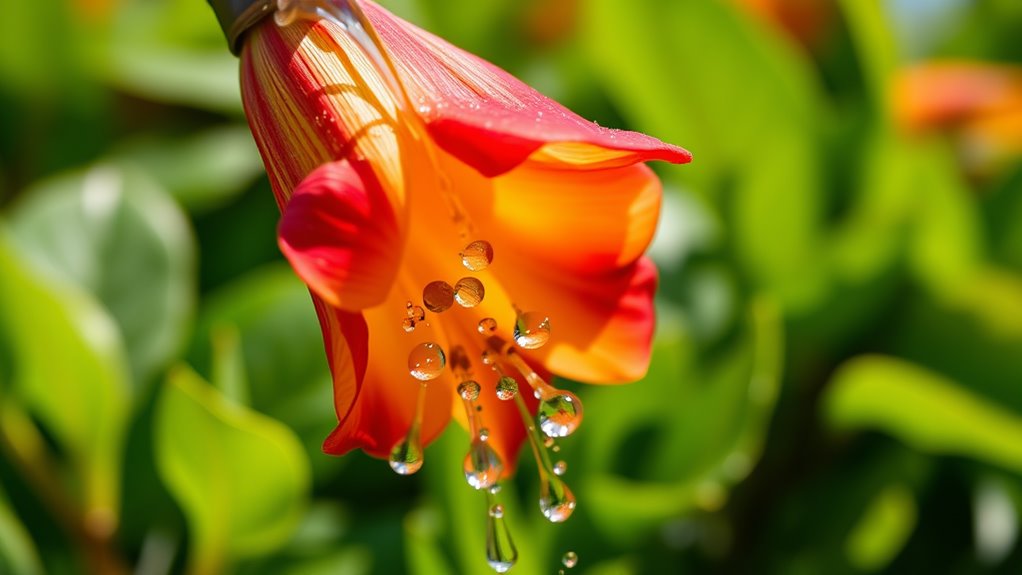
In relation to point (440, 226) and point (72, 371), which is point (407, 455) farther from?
point (72, 371)

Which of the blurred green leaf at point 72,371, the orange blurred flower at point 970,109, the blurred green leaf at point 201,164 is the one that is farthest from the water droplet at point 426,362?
the orange blurred flower at point 970,109

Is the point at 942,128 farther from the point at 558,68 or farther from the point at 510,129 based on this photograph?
the point at 510,129

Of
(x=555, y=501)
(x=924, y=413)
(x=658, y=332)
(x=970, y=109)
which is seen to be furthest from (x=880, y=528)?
(x=555, y=501)

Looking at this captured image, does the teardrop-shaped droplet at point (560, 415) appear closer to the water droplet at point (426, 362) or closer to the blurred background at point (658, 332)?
the water droplet at point (426, 362)

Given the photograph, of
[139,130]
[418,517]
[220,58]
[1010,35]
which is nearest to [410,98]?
[418,517]

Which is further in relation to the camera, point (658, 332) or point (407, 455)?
point (658, 332)

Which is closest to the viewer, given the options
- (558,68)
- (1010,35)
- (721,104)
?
(721,104)

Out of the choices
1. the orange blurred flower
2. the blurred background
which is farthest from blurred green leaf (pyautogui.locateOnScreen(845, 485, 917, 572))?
the orange blurred flower
